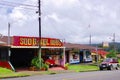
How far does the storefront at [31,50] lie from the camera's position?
43941 mm

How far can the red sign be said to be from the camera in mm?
42688

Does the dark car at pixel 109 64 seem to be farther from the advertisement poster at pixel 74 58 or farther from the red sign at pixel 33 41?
the advertisement poster at pixel 74 58

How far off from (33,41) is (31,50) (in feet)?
15.3

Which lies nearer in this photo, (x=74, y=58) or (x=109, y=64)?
(x=109, y=64)

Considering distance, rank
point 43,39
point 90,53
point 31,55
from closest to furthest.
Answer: point 43,39
point 31,55
point 90,53

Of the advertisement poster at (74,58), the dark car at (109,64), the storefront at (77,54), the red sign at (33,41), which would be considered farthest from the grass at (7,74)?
the advertisement poster at (74,58)

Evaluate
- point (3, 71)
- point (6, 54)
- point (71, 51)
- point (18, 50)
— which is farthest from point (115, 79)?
point (71, 51)

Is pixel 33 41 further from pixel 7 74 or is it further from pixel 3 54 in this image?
pixel 7 74

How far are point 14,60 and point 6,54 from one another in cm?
548

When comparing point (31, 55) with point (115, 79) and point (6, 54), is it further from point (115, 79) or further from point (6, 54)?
point (115, 79)

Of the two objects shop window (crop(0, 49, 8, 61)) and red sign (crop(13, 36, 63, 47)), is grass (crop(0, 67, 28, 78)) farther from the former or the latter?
red sign (crop(13, 36, 63, 47))

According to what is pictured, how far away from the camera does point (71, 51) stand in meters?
64.5

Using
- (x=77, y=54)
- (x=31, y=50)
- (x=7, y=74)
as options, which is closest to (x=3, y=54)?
(x=31, y=50)

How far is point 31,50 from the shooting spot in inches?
1955
